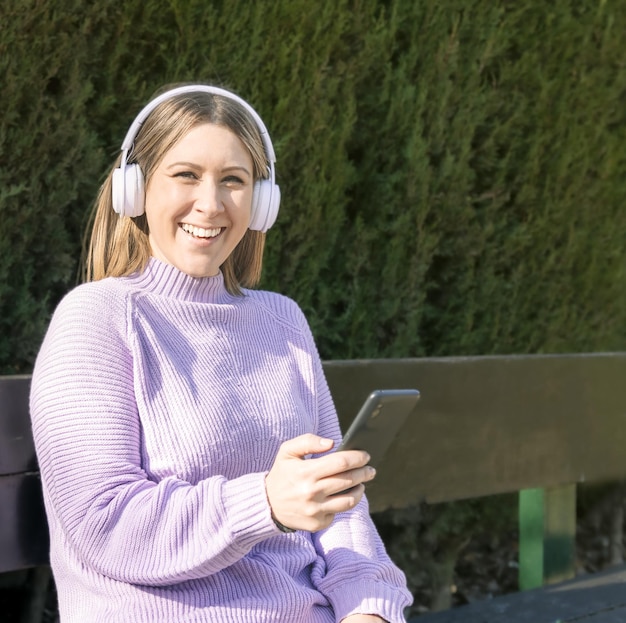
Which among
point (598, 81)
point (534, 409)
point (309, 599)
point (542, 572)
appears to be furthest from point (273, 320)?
point (598, 81)

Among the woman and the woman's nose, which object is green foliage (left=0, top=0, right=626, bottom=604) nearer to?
the woman

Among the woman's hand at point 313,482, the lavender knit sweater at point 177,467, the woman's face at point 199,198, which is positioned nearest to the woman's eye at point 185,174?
the woman's face at point 199,198

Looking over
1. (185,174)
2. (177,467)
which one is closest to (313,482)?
(177,467)

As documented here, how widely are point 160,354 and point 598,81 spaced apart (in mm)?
3170

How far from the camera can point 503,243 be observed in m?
4.26

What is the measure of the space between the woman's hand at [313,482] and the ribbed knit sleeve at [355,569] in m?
0.40

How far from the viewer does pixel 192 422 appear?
206 centimetres

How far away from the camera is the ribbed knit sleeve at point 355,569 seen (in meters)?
2.14

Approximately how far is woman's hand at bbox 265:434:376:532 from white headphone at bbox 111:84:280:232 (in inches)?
29.5

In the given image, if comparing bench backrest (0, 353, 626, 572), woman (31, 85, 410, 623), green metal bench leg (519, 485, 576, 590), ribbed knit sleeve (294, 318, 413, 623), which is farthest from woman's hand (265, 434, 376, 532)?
green metal bench leg (519, 485, 576, 590)

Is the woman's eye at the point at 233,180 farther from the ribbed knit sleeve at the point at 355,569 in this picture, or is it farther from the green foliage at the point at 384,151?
the green foliage at the point at 384,151

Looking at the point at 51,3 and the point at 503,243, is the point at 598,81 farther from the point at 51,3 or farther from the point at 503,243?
the point at 51,3

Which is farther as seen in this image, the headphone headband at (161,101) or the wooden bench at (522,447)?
the wooden bench at (522,447)

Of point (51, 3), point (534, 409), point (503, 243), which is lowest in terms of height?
point (534, 409)
